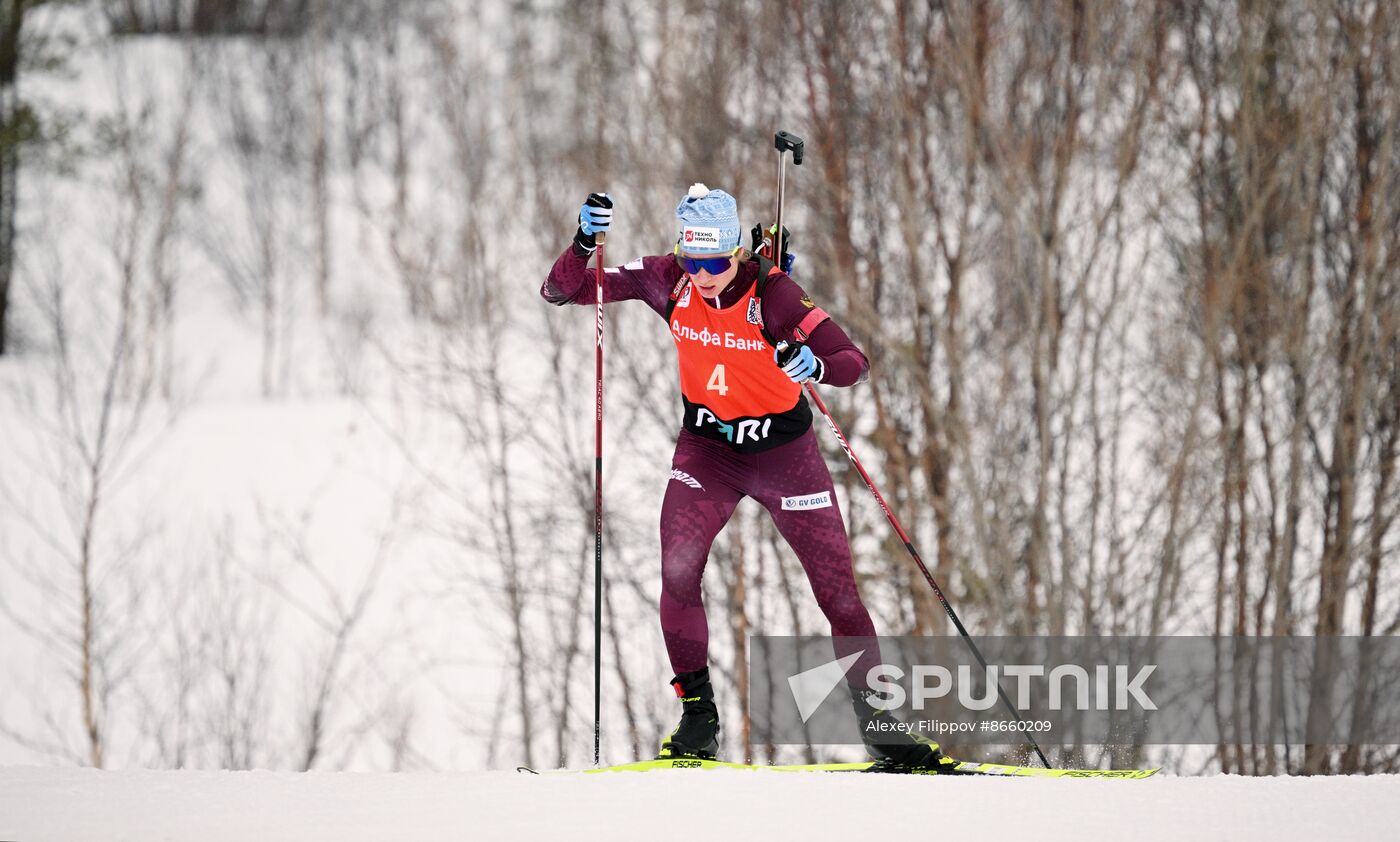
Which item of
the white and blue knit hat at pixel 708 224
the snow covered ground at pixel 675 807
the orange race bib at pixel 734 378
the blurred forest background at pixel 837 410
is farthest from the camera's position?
the blurred forest background at pixel 837 410

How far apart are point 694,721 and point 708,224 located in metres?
1.68

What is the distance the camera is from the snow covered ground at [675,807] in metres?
3.32

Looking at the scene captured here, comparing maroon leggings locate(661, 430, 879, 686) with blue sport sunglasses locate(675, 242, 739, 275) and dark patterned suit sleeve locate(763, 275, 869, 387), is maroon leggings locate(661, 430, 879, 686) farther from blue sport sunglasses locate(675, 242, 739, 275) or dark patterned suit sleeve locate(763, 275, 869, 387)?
blue sport sunglasses locate(675, 242, 739, 275)

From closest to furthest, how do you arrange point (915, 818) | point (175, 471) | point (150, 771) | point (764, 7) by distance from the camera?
point (915, 818), point (150, 771), point (764, 7), point (175, 471)

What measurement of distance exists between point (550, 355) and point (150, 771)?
8272mm

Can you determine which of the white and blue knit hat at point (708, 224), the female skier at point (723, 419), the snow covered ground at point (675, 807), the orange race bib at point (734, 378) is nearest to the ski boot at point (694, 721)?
the female skier at point (723, 419)

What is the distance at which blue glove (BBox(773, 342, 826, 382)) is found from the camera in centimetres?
365

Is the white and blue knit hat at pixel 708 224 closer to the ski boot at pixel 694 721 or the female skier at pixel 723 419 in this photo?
the female skier at pixel 723 419

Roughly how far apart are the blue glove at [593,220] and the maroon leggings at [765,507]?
0.75m

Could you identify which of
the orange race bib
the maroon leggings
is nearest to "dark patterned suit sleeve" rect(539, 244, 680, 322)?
the orange race bib

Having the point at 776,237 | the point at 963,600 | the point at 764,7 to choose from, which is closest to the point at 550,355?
the point at 764,7

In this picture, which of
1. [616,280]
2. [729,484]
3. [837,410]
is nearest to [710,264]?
[616,280]

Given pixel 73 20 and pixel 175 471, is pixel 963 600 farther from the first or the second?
pixel 73 20

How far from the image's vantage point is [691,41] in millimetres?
12016
